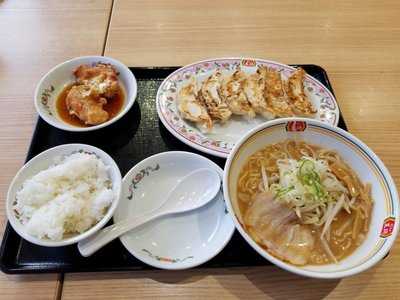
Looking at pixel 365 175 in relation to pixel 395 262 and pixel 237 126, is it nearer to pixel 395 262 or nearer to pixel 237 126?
pixel 395 262

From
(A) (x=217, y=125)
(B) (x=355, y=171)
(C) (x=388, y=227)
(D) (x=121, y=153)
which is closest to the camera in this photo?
(C) (x=388, y=227)

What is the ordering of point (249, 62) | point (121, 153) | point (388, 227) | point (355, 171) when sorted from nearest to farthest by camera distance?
point (388, 227)
point (355, 171)
point (121, 153)
point (249, 62)

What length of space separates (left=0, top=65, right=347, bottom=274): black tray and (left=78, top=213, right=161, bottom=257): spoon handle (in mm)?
49

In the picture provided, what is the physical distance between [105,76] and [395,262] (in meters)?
1.28

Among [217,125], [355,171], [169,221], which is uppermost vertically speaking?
[355,171]

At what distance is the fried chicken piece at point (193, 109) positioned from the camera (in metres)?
1.36

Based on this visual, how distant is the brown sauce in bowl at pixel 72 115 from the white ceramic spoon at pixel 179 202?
0.45 m

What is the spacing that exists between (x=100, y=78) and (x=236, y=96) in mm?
584

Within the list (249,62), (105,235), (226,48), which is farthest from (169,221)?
(226,48)

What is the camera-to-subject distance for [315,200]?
99 centimetres

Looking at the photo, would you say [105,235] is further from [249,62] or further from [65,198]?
[249,62]

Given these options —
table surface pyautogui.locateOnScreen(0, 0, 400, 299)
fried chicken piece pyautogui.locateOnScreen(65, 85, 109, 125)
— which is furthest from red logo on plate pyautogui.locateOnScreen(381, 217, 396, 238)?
fried chicken piece pyautogui.locateOnScreen(65, 85, 109, 125)

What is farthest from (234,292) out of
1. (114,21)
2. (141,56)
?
(114,21)

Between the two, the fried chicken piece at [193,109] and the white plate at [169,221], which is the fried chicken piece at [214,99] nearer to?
the fried chicken piece at [193,109]
